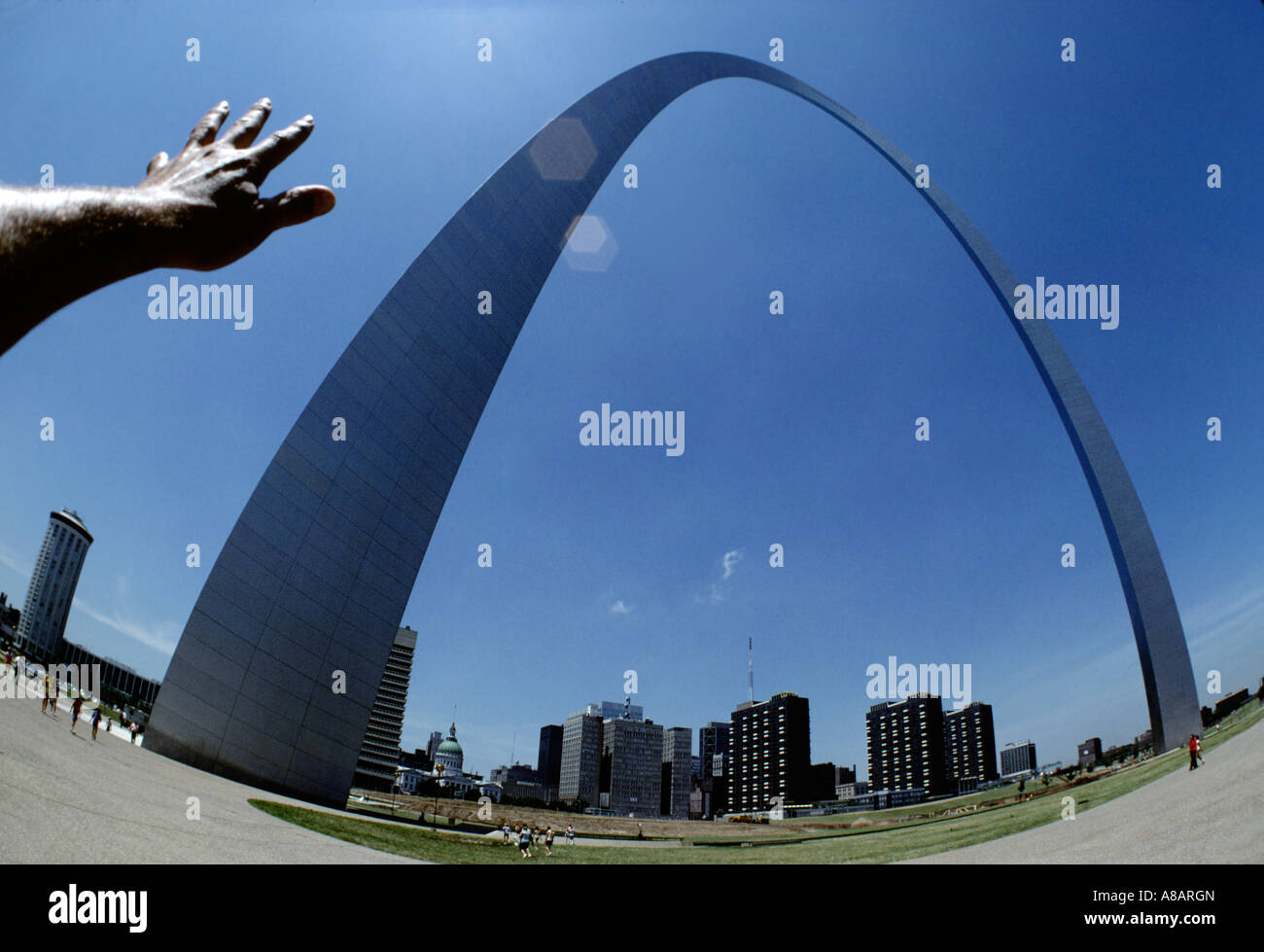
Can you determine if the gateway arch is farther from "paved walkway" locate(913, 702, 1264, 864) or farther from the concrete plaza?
"paved walkway" locate(913, 702, 1264, 864)

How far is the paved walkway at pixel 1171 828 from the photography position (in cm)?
667

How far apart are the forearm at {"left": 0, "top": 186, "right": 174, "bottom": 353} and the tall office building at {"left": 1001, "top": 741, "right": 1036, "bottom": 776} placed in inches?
7909

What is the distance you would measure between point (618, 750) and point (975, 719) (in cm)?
9094

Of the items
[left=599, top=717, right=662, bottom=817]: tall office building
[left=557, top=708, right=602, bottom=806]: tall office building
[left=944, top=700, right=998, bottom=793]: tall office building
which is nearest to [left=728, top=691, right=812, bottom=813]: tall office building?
[left=599, top=717, right=662, bottom=817]: tall office building

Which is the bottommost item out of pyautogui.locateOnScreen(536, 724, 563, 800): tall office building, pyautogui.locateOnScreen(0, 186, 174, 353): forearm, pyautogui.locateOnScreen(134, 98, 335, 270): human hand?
pyautogui.locateOnScreen(536, 724, 563, 800): tall office building

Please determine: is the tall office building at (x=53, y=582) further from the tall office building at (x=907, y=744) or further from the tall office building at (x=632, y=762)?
the tall office building at (x=907, y=744)

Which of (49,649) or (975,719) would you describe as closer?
(49,649)

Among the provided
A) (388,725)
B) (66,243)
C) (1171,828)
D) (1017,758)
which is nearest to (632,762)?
(388,725)

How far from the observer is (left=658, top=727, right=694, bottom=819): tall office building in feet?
505

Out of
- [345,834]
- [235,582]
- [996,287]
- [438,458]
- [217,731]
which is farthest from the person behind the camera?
[996,287]

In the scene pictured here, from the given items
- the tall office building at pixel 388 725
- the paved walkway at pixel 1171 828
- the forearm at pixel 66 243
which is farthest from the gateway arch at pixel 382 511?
the tall office building at pixel 388 725

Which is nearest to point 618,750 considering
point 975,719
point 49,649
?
point 975,719
